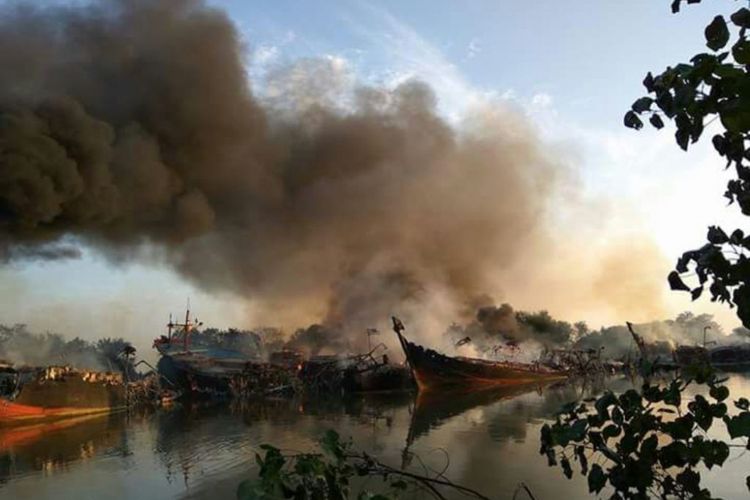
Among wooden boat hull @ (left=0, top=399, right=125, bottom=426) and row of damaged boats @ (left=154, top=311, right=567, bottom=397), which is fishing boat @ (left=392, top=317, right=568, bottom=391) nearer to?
row of damaged boats @ (left=154, top=311, right=567, bottom=397)

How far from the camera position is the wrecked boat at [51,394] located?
25.8 meters

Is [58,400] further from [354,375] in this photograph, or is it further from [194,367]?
[354,375]

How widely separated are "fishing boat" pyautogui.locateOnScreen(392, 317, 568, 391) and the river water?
826cm

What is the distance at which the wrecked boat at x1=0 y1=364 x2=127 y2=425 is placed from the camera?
84.7ft

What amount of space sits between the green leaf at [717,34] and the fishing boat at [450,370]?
124ft

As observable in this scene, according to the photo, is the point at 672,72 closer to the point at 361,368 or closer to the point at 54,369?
the point at 54,369

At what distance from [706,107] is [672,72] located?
0.20 m

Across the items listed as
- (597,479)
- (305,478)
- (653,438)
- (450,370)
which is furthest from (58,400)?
(653,438)

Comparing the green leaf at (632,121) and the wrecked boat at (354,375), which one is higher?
the green leaf at (632,121)

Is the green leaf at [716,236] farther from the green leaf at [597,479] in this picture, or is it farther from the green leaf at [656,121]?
the green leaf at [597,479]

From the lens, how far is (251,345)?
60750 mm

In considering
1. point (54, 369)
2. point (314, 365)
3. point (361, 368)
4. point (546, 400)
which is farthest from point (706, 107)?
point (314, 365)

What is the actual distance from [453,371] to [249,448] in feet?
89.3

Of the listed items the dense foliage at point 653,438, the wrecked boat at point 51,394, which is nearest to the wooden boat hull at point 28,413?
the wrecked boat at point 51,394
